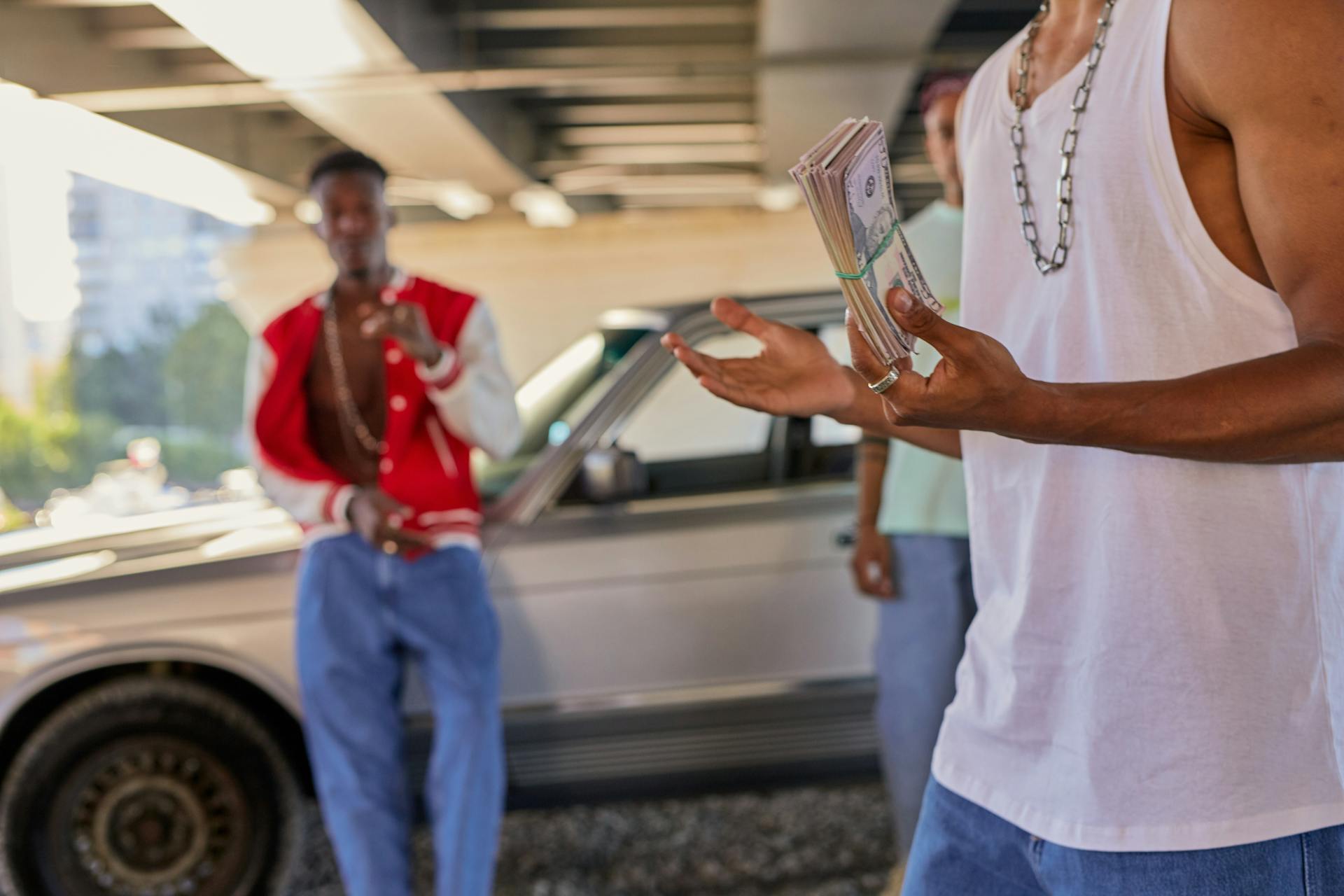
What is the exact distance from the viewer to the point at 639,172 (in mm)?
14648

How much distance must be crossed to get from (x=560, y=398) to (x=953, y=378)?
9.56 ft

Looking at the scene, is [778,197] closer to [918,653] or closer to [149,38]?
[149,38]

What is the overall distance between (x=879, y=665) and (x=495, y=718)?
3.12ft

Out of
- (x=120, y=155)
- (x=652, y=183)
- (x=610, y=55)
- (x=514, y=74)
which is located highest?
(x=610, y=55)

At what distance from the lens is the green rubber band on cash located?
0.92 m

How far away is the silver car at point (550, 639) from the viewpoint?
10.8 feet

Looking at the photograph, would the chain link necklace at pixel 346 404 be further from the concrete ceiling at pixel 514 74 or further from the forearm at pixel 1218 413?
the concrete ceiling at pixel 514 74

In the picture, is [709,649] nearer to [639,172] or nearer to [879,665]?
[879,665]

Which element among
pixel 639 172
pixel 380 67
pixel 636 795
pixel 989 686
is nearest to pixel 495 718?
pixel 636 795

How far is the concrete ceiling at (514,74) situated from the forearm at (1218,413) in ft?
21.8

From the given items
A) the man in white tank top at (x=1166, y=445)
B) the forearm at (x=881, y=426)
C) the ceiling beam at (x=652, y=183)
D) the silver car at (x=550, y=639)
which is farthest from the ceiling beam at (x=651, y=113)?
the man in white tank top at (x=1166, y=445)

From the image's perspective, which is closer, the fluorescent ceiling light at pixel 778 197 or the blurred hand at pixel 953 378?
the blurred hand at pixel 953 378

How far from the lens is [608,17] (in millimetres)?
8539

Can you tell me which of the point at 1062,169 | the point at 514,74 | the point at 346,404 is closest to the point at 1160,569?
the point at 1062,169
